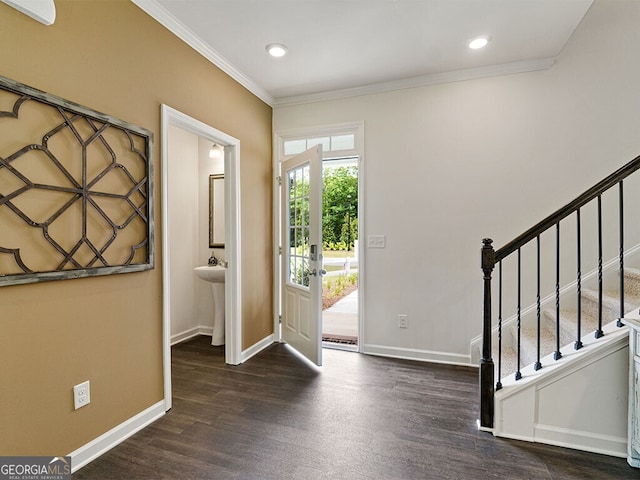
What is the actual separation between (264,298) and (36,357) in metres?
2.16

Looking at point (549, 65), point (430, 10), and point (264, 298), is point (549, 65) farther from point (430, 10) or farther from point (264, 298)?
point (264, 298)

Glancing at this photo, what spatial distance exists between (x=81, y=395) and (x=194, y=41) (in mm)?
2462

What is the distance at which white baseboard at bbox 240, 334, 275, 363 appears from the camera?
321cm

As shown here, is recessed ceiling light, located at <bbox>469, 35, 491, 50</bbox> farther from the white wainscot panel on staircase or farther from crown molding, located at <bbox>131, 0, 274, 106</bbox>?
the white wainscot panel on staircase

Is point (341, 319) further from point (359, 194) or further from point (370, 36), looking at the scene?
point (370, 36)

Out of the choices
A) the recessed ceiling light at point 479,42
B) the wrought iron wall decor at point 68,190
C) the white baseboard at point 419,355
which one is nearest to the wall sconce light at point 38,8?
the wrought iron wall decor at point 68,190

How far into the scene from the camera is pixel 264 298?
3.62 meters

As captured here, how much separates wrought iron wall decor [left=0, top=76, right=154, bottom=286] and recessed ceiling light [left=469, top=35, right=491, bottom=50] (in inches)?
97.9

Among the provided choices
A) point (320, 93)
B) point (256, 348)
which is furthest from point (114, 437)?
point (320, 93)

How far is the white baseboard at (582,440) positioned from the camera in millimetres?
1813

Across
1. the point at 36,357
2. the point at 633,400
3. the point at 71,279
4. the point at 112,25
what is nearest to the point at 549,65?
the point at 633,400

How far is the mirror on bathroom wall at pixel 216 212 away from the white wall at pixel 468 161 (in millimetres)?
1312

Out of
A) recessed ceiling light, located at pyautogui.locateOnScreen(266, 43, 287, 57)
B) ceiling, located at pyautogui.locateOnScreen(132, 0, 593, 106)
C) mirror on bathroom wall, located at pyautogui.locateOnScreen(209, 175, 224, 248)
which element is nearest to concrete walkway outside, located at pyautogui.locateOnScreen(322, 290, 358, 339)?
mirror on bathroom wall, located at pyautogui.locateOnScreen(209, 175, 224, 248)

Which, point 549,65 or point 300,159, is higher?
point 549,65
